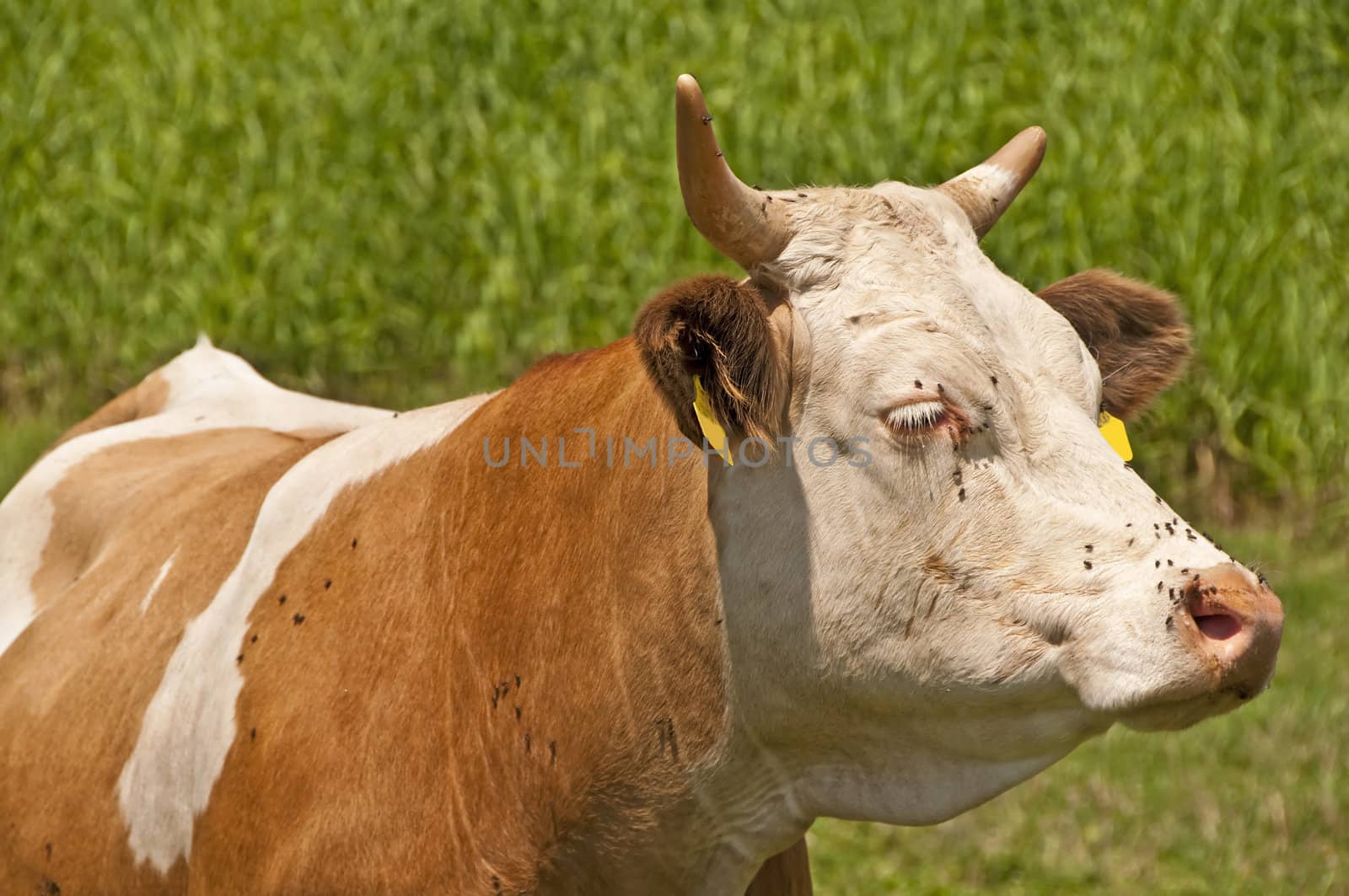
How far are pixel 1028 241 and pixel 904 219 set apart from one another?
6.56m

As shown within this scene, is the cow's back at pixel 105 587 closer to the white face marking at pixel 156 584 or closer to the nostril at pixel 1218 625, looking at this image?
the white face marking at pixel 156 584

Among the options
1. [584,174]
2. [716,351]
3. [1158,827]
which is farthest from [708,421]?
[584,174]

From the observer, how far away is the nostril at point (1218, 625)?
2.50 metres

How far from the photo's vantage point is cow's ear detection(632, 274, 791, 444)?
2.73m

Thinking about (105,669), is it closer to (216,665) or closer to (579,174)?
(216,665)

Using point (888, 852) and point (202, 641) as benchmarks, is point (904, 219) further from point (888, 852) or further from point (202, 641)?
point (888, 852)

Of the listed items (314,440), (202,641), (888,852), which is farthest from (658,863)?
(888,852)

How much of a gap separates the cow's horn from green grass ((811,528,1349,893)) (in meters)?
2.82

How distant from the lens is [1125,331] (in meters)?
3.37

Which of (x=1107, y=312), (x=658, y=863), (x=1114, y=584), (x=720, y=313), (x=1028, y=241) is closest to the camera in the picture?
(x=1114, y=584)

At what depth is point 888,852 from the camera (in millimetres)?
5555

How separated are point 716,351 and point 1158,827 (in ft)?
11.3

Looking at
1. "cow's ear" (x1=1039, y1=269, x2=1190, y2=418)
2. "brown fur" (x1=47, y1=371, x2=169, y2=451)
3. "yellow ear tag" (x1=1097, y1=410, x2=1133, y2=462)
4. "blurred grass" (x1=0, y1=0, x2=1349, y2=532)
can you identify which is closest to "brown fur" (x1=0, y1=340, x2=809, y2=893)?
"yellow ear tag" (x1=1097, y1=410, x2=1133, y2=462)

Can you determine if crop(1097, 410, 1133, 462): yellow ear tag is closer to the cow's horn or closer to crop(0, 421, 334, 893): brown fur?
the cow's horn
